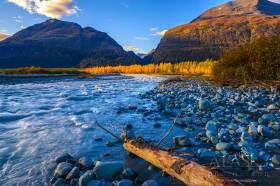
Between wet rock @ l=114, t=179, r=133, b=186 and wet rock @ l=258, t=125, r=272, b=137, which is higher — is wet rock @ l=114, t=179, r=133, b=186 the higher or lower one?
the lower one

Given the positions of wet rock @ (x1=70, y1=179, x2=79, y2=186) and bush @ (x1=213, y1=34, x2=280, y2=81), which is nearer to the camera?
wet rock @ (x1=70, y1=179, x2=79, y2=186)

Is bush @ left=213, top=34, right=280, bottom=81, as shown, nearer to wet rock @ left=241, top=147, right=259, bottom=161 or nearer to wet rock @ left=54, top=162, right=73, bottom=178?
wet rock @ left=241, top=147, right=259, bottom=161

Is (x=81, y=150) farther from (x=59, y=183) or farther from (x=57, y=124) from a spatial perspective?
(x=57, y=124)

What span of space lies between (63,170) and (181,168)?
76.2 inches

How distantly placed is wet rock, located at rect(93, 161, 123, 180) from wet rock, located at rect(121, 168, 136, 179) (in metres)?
0.11

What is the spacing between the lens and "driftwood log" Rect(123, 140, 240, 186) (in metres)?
2.75

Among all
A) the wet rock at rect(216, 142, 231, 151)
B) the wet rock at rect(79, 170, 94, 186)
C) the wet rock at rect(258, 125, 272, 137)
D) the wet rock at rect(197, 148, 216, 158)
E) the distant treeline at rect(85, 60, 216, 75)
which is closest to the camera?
the wet rock at rect(79, 170, 94, 186)

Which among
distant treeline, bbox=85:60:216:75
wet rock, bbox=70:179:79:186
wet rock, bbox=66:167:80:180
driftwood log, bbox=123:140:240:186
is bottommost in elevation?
distant treeline, bbox=85:60:216:75

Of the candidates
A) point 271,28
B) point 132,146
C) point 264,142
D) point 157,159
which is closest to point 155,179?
point 157,159

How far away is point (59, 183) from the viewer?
3.77 metres

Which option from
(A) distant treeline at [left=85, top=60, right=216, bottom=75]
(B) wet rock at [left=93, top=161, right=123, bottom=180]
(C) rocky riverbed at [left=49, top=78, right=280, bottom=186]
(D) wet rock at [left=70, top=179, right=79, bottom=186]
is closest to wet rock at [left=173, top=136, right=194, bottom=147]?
(C) rocky riverbed at [left=49, top=78, right=280, bottom=186]

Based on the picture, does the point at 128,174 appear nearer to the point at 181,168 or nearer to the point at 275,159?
the point at 181,168

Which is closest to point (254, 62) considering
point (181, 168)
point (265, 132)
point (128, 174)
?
point (265, 132)

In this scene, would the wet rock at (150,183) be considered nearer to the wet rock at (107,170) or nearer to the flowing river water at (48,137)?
the wet rock at (107,170)
